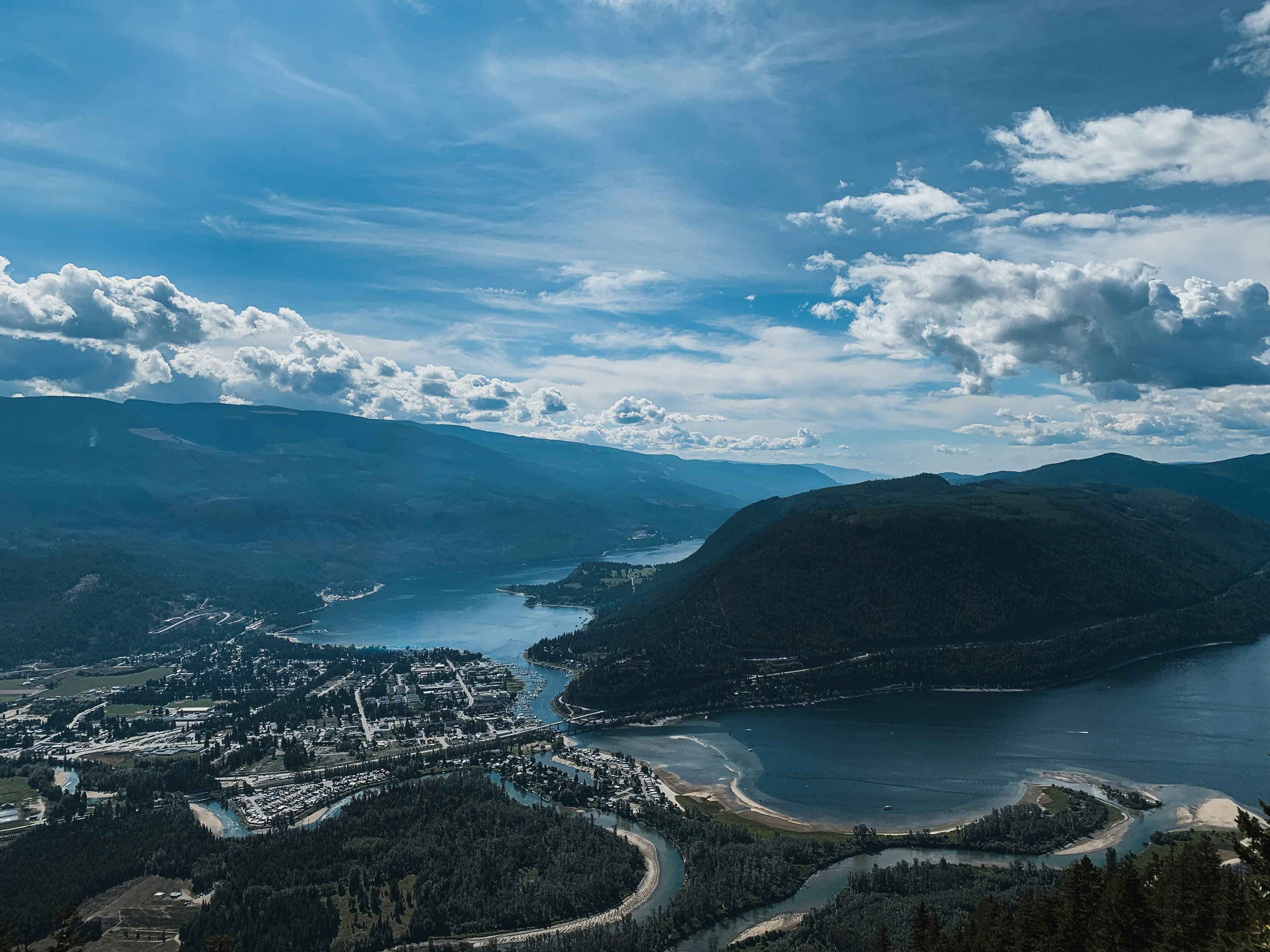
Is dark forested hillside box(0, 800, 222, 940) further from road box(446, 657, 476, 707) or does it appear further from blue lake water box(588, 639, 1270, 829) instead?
road box(446, 657, 476, 707)

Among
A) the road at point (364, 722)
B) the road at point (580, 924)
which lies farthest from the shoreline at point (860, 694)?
the road at point (580, 924)

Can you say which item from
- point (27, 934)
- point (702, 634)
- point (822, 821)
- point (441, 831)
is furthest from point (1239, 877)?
point (702, 634)

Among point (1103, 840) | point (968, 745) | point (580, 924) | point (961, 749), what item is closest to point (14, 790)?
point (580, 924)

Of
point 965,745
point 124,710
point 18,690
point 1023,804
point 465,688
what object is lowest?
point 18,690

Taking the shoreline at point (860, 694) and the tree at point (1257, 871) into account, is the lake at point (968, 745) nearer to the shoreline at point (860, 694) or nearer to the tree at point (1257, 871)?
the shoreline at point (860, 694)

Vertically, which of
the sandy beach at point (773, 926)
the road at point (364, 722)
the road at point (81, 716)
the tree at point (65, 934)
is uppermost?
the tree at point (65, 934)

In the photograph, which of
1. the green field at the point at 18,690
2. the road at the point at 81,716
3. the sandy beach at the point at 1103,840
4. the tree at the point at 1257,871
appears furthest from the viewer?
the green field at the point at 18,690

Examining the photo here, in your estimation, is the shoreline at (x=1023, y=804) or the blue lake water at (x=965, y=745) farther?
the blue lake water at (x=965, y=745)

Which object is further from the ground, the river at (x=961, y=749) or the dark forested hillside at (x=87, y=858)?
the river at (x=961, y=749)

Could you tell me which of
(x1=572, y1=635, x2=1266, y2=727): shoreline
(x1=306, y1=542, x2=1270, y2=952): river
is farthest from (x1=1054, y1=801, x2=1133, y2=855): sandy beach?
(x1=572, y1=635, x2=1266, y2=727): shoreline

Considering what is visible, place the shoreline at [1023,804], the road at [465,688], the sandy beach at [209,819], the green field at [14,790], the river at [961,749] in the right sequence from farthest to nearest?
the road at [465,688], the green field at [14,790], the sandy beach at [209,819], the river at [961,749], the shoreline at [1023,804]

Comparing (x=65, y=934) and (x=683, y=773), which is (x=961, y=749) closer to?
(x=683, y=773)

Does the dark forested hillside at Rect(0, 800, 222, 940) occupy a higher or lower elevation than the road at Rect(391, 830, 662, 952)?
lower
